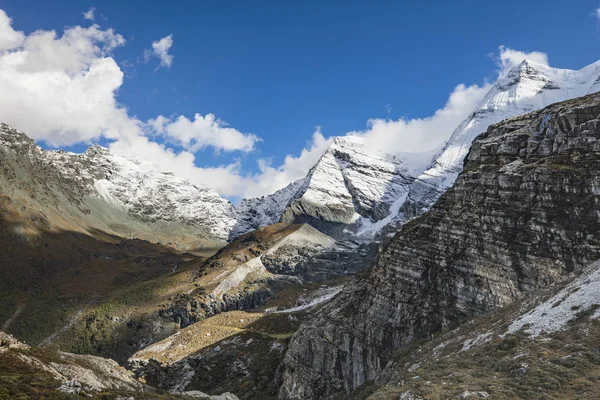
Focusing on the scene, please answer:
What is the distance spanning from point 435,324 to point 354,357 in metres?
16.4

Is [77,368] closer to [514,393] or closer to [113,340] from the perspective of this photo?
[514,393]

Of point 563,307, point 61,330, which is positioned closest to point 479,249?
point 563,307

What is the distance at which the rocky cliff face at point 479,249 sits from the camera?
48.6 metres

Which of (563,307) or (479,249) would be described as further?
(479,249)

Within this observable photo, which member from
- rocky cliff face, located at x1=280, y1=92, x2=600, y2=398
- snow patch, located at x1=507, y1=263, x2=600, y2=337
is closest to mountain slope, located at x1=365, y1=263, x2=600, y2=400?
snow patch, located at x1=507, y1=263, x2=600, y2=337

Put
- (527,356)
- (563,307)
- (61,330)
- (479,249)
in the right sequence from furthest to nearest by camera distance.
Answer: (61,330), (479,249), (563,307), (527,356)

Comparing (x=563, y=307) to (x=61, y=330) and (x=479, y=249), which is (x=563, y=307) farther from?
(x=61, y=330)

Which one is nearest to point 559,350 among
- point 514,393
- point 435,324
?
point 514,393

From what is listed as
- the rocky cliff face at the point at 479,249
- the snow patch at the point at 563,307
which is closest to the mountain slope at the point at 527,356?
the snow patch at the point at 563,307

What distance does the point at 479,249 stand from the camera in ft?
178

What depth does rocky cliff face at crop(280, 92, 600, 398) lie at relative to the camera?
159 feet

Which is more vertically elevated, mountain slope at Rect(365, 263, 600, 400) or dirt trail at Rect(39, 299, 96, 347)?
dirt trail at Rect(39, 299, 96, 347)

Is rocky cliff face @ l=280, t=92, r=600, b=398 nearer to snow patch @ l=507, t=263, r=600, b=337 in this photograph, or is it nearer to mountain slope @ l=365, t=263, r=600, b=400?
snow patch @ l=507, t=263, r=600, b=337

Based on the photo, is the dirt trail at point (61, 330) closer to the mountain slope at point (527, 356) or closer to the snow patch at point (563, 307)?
the mountain slope at point (527, 356)
